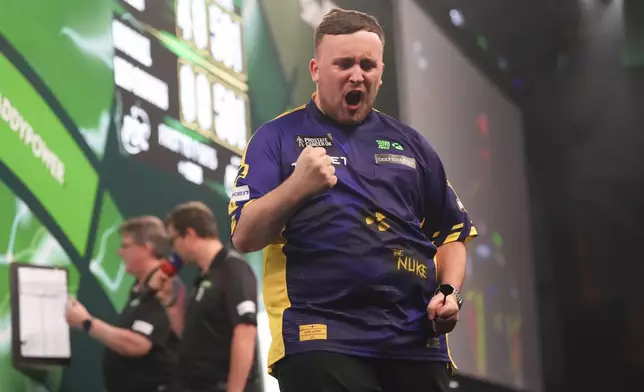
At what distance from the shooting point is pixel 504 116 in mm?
6719

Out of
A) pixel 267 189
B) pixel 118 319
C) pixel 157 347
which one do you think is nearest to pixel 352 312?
pixel 267 189

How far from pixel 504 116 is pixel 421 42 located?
0.97m

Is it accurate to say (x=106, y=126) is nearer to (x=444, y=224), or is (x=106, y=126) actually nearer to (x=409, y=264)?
(x=444, y=224)

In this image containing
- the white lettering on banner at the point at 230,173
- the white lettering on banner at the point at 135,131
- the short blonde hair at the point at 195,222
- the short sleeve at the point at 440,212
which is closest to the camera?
the short sleeve at the point at 440,212

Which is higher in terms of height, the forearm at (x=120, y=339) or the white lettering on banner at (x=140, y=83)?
the white lettering on banner at (x=140, y=83)

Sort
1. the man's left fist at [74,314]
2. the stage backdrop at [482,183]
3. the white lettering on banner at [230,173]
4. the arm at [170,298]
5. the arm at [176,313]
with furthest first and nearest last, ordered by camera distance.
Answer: the stage backdrop at [482,183] → the white lettering on banner at [230,173] → the arm at [176,313] → the arm at [170,298] → the man's left fist at [74,314]

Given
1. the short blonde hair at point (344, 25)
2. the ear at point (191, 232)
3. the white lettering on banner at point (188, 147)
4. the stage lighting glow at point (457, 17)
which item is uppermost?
the stage lighting glow at point (457, 17)

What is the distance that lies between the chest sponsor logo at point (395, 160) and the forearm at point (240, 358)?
1781 mm

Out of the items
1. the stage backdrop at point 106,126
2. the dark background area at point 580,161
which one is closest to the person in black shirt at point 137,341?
the stage backdrop at point 106,126

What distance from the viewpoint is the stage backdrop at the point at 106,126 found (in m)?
3.86

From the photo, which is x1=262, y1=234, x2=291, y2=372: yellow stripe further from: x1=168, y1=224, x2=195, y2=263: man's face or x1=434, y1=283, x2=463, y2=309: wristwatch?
x1=168, y1=224, x2=195, y2=263: man's face

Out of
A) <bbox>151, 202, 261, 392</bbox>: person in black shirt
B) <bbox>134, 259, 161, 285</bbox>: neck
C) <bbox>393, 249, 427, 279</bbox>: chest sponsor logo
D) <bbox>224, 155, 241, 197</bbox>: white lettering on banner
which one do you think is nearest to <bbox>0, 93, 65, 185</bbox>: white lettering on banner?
<bbox>134, 259, 161, 285</bbox>: neck

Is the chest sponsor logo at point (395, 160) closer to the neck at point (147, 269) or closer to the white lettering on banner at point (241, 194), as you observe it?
the white lettering on banner at point (241, 194)

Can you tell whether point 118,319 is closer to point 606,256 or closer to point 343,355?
point 343,355
